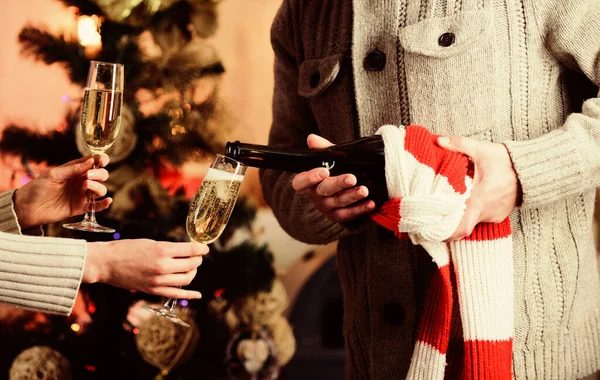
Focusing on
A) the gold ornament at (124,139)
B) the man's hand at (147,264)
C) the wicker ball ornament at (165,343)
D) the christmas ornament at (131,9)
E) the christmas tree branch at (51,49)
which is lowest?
the wicker ball ornament at (165,343)

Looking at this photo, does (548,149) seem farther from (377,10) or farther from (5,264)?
(5,264)

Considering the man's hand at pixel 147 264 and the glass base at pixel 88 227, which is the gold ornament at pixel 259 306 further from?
the man's hand at pixel 147 264

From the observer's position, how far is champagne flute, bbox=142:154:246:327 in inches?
47.2

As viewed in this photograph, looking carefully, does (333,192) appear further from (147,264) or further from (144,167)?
(144,167)

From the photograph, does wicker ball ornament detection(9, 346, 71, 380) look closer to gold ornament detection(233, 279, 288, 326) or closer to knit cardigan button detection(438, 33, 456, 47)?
gold ornament detection(233, 279, 288, 326)

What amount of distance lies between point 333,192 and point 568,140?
0.42m

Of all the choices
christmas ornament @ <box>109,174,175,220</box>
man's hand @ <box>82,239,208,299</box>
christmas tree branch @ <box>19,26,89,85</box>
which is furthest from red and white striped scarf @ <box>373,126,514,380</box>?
christmas tree branch @ <box>19,26,89,85</box>

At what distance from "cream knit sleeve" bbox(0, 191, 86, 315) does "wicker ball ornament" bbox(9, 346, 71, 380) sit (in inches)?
47.6

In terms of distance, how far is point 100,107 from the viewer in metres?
1.44

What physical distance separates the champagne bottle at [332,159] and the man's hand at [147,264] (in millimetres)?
187

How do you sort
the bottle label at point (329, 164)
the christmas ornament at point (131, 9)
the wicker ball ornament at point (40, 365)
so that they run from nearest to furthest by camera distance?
the bottle label at point (329, 164) < the christmas ornament at point (131, 9) < the wicker ball ornament at point (40, 365)

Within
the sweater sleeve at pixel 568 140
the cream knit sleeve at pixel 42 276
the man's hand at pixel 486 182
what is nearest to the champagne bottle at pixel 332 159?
the man's hand at pixel 486 182

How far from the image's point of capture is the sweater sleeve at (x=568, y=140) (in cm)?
116

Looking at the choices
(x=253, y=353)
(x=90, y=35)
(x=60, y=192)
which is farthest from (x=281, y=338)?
(x=60, y=192)
